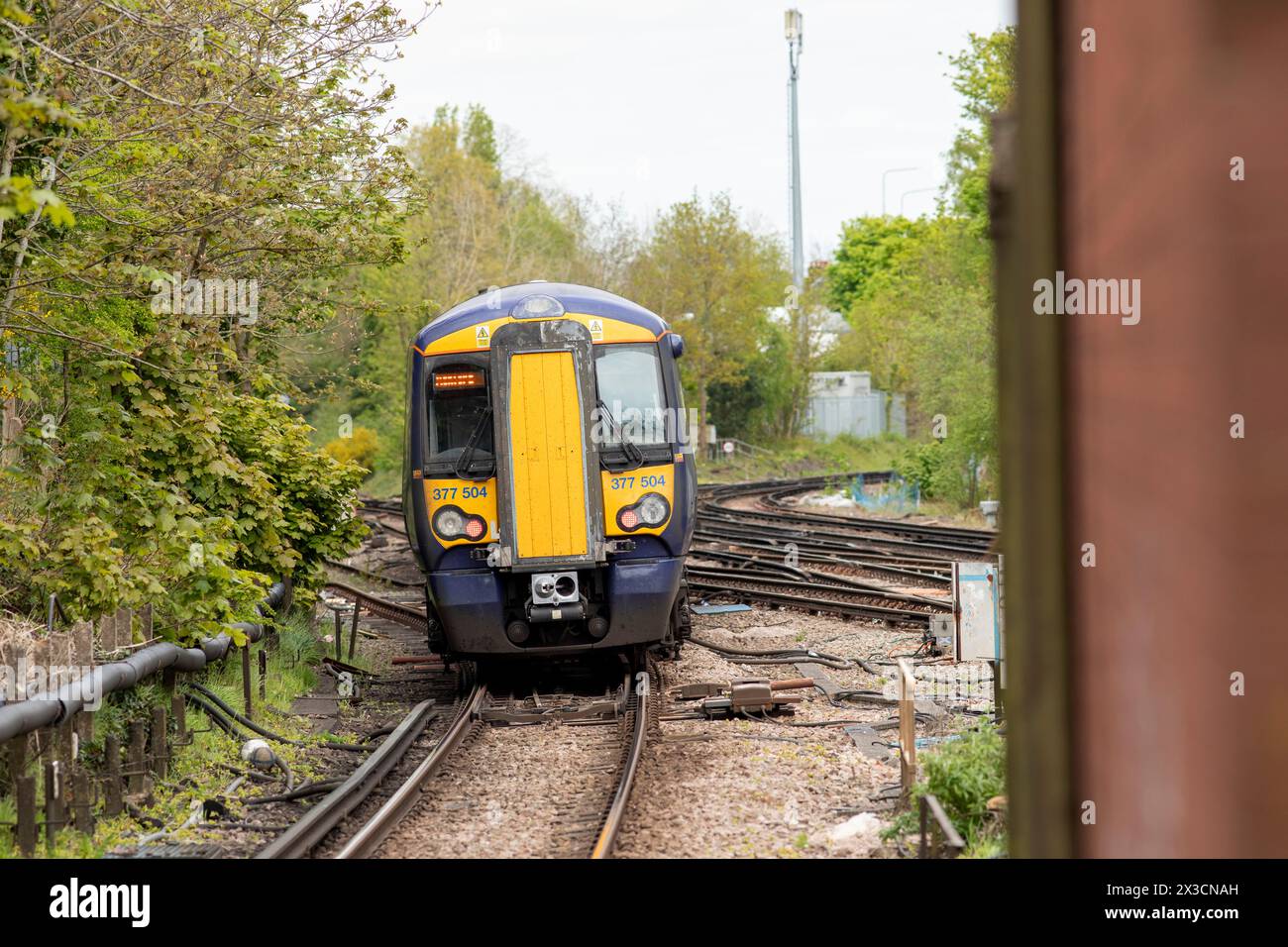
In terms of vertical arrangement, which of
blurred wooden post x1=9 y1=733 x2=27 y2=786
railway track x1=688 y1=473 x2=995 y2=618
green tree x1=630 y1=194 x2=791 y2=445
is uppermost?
green tree x1=630 y1=194 x2=791 y2=445

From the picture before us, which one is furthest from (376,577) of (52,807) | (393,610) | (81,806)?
(52,807)

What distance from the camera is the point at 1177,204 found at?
7.48ft

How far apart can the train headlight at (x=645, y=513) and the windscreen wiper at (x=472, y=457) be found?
3.97 feet

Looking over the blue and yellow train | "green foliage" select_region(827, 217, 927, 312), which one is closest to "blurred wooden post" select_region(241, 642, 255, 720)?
the blue and yellow train

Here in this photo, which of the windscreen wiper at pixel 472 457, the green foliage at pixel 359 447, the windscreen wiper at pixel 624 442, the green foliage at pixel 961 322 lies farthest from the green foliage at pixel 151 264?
the green foliage at pixel 359 447

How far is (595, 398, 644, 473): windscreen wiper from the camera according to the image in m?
11.1

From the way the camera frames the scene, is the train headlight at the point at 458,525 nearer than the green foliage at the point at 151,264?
No

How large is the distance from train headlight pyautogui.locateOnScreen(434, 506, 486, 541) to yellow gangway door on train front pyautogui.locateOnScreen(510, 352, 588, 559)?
1.16 ft

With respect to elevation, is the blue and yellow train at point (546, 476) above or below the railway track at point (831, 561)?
above

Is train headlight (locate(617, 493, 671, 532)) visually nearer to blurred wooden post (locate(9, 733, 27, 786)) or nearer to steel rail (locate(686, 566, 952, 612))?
blurred wooden post (locate(9, 733, 27, 786))

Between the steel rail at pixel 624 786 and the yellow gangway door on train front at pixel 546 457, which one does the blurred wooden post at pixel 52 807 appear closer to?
the steel rail at pixel 624 786

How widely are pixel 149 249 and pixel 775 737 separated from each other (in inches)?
227

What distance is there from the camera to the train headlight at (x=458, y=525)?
431 inches

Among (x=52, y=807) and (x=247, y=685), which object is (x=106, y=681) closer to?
(x=52, y=807)
